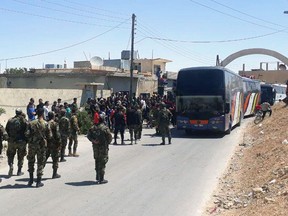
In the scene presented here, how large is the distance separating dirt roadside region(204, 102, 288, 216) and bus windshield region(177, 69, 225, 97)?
6313 mm

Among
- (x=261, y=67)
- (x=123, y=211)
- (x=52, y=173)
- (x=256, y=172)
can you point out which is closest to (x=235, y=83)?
(x=256, y=172)

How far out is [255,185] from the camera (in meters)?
8.85

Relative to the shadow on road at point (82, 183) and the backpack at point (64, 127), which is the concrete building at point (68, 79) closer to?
the backpack at point (64, 127)

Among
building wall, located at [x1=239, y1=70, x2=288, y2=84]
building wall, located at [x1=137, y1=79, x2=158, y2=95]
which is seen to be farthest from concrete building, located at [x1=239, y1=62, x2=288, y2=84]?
building wall, located at [x1=137, y1=79, x2=158, y2=95]

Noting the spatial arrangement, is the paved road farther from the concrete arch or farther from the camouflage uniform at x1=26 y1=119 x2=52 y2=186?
the concrete arch

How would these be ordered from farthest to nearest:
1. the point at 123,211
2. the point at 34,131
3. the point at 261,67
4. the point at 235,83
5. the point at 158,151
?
the point at 261,67 → the point at 235,83 → the point at 158,151 → the point at 34,131 → the point at 123,211

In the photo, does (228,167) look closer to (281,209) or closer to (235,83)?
(281,209)

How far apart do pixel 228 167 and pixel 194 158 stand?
69.9 inches

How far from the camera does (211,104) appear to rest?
19.4 metres

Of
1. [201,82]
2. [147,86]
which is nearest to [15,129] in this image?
[201,82]

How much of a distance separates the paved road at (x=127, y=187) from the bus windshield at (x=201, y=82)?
511cm

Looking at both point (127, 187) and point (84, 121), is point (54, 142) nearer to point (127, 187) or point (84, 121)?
point (127, 187)

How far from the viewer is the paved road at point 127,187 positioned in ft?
24.5

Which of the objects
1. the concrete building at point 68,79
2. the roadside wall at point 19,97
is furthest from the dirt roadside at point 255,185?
the concrete building at point 68,79
